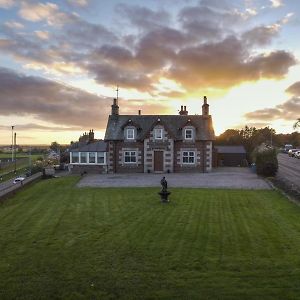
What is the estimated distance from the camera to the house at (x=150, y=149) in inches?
1932

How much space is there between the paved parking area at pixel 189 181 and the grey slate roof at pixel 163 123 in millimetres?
5655

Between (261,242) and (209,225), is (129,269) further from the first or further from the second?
(209,225)

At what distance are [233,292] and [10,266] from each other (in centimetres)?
753

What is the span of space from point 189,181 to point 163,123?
10.5 metres

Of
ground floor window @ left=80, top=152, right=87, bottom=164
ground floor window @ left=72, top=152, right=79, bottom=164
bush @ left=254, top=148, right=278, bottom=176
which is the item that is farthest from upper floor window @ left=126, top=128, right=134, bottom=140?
bush @ left=254, top=148, right=278, bottom=176

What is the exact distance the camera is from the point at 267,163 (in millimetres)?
43500

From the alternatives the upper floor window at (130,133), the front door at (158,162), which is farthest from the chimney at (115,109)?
the front door at (158,162)

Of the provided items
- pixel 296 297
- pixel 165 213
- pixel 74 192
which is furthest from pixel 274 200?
pixel 296 297

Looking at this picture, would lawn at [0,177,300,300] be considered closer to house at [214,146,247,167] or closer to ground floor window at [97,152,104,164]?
ground floor window at [97,152,104,164]

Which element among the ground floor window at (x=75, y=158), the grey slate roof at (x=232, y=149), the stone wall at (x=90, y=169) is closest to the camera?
the stone wall at (x=90, y=169)

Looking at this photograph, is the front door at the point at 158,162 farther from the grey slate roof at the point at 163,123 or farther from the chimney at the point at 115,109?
the chimney at the point at 115,109

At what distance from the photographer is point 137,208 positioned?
25.7 m

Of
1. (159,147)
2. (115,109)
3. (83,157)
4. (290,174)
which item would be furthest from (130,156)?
(290,174)

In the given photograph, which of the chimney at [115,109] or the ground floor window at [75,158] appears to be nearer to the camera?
the ground floor window at [75,158]
